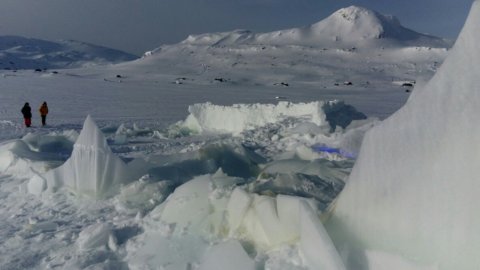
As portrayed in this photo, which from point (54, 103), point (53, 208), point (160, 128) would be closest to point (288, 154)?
point (53, 208)

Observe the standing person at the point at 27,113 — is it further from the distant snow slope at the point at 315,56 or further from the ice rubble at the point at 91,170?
the distant snow slope at the point at 315,56

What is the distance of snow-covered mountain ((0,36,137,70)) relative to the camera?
103250 mm

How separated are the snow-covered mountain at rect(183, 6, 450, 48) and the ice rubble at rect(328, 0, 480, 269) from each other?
272 ft

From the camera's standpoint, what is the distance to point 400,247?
3.00 m

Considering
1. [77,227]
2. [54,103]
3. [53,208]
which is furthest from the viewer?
[54,103]

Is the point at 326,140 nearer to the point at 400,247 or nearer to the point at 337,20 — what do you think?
the point at 400,247

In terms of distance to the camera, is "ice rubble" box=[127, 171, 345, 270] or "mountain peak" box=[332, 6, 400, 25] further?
"mountain peak" box=[332, 6, 400, 25]

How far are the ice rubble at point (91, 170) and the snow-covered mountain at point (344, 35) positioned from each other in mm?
81426

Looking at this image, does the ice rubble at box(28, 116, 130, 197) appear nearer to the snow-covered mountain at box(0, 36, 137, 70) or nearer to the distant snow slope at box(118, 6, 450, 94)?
Answer: the distant snow slope at box(118, 6, 450, 94)

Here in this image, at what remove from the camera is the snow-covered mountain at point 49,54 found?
10325 centimetres

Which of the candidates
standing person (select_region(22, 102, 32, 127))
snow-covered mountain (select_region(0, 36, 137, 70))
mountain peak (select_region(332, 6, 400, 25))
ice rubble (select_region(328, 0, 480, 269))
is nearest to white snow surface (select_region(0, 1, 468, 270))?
ice rubble (select_region(328, 0, 480, 269))

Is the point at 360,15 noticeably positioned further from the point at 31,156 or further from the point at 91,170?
the point at 91,170

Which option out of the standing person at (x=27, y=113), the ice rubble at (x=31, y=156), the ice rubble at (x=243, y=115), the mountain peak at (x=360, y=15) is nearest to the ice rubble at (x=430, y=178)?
the ice rubble at (x=31, y=156)

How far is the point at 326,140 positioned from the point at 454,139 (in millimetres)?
6591
